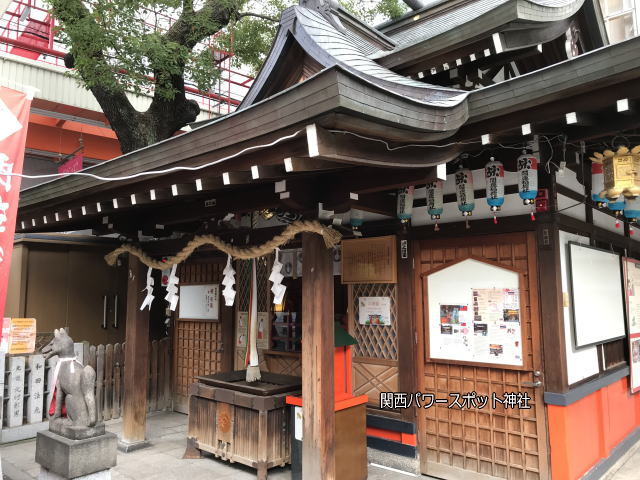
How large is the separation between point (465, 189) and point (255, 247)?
2.49 metres

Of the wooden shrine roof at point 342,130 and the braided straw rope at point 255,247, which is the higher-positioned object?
the wooden shrine roof at point 342,130

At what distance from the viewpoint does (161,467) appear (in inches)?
241

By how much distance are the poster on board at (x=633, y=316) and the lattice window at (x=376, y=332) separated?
369cm

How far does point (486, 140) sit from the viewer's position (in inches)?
155

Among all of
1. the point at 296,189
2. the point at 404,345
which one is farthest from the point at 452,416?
the point at 296,189

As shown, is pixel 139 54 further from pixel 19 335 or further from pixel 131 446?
pixel 131 446

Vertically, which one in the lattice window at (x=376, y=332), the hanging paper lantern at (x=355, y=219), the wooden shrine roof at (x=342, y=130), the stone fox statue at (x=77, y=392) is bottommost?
the stone fox statue at (x=77, y=392)

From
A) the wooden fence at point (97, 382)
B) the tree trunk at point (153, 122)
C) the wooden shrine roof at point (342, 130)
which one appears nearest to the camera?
the wooden shrine roof at point (342, 130)

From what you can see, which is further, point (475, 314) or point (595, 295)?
point (595, 295)

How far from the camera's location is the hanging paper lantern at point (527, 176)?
15.1ft

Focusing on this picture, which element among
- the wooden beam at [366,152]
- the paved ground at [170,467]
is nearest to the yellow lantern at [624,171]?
the wooden beam at [366,152]

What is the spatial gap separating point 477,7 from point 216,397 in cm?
705

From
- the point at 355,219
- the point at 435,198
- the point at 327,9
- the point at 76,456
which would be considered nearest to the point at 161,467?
the point at 76,456

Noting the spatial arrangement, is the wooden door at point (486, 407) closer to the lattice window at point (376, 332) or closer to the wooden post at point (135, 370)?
the lattice window at point (376, 332)
